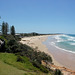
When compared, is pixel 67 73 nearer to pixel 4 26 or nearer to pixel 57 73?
pixel 57 73

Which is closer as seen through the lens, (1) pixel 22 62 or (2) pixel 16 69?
(2) pixel 16 69

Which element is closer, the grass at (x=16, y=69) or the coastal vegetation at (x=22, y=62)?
the grass at (x=16, y=69)

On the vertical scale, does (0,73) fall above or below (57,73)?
above

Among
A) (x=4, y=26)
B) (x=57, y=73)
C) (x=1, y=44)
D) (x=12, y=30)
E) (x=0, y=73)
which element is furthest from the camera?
(x=12, y=30)

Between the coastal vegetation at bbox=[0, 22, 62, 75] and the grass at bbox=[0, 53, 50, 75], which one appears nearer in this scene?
the grass at bbox=[0, 53, 50, 75]

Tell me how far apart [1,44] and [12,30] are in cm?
4535

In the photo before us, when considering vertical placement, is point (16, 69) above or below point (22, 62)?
above

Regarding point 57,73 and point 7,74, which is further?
point 57,73

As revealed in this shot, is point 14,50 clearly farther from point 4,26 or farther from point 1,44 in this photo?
point 4,26

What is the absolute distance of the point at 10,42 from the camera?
53.4ft

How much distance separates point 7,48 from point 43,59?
21.9 feet

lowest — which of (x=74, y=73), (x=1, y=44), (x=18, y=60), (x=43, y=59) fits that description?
(x=74, y=73)

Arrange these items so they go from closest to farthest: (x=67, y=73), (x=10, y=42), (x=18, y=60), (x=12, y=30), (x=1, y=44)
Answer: (x=18, y=60)
(x=67, y=73)
(x=1, y=44)
(x=10, y=42)
(x=12, y=30)

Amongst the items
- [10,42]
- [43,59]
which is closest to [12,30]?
[10,42]
